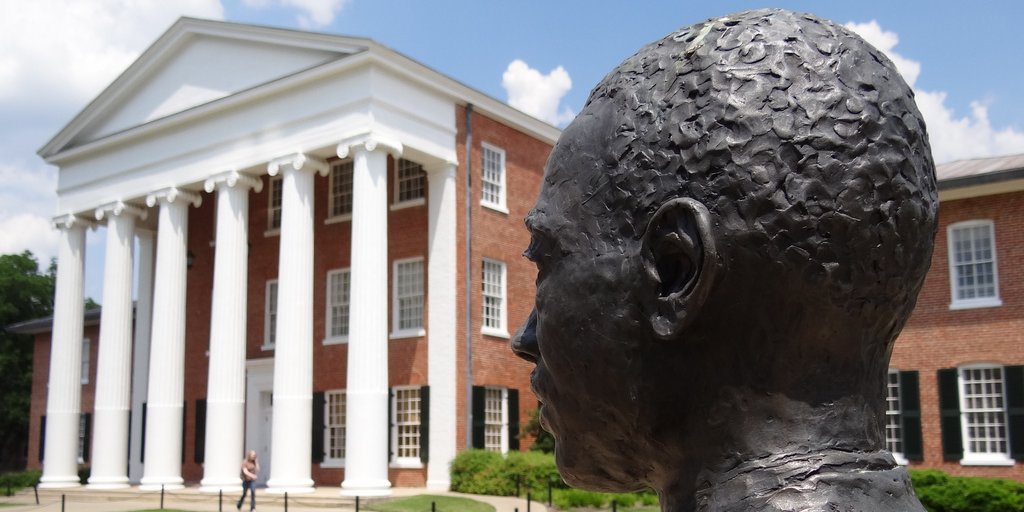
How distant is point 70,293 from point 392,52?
15930 mm

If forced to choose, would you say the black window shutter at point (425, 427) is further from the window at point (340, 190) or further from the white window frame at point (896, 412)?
the white window frame at point (896, 412)

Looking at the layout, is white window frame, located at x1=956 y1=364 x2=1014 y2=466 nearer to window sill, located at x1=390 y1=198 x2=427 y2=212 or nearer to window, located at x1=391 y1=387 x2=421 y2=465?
window, located at x1=391 y1=387 x2=421 y2=465

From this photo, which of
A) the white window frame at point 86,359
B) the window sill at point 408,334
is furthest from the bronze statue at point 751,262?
the white window frame at point 86,359

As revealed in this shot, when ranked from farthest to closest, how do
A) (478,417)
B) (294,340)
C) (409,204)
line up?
(409,204), (478,417), (294,340)

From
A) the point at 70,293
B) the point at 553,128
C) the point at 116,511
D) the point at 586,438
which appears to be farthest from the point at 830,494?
the point at 70,293

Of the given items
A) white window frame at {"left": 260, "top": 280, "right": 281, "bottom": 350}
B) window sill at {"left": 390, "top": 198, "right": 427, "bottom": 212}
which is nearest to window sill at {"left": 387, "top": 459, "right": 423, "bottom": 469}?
white window frame at {"left": 260, "top": 280, "right": 281, "bottom": 350}

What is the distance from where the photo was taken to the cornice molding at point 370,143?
87.3 ft

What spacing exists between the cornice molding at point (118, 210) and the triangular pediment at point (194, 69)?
2.47 m

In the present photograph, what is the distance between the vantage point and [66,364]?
34719mm

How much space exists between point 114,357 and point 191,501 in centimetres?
811

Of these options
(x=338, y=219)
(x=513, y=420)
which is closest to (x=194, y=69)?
(x=338, y=219)

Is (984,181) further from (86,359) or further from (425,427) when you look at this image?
(86,359)

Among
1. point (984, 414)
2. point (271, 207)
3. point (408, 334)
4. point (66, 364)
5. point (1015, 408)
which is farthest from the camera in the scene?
point (66, 364)

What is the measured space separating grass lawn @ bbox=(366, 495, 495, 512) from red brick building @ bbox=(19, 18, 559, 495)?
2047 mm
